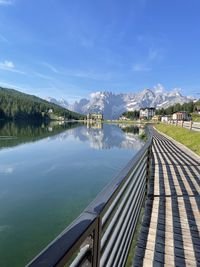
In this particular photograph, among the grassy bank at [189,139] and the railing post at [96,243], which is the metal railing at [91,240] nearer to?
the railing post at [96,243]

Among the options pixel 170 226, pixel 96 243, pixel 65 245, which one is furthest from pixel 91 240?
pixel 170 226

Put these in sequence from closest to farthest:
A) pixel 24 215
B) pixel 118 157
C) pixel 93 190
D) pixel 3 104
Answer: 1. pixel 24 215
2. pixel 93 190
3. pixel 118 157
4. pixel 3 104

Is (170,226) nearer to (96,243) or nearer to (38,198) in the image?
(96,243)

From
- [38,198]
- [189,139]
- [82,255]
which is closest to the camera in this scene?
[82,255]

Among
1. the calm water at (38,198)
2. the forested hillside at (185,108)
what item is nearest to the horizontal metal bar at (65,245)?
the calm water at (38,198)

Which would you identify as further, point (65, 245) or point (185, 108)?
point (185, 108)

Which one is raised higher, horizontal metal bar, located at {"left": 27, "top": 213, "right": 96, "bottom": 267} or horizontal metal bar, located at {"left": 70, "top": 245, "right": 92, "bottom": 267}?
horizontal metal bar, located at {"left": 27, "top": 213, "right": 96, "bottom": 267}

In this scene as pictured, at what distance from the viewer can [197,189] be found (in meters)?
7.51

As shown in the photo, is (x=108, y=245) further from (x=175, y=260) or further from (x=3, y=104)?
(x=3, y=104)

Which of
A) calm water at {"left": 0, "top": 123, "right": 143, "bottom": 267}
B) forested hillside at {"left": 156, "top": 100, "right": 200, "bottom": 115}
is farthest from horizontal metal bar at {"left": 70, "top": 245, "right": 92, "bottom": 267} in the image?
forested hillside at {"left": 156, "top": 100, "right": 200, "bottom": 115}

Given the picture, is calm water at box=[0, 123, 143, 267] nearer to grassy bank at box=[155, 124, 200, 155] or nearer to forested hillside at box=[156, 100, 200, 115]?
grassy bank at box=[155, 124, 200, 155]

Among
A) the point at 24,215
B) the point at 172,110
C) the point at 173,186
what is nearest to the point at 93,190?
the point at 24,215

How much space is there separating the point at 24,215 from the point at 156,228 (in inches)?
267

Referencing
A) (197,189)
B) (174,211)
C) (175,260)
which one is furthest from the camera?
(197,189)
